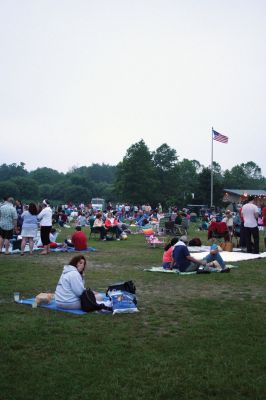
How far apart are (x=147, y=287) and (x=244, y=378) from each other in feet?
17.3

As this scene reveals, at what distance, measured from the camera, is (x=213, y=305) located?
7949 mm

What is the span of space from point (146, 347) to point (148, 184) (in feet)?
242

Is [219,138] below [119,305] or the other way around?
the other way around

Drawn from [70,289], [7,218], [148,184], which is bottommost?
[70,289]

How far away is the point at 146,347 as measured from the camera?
5621 mm

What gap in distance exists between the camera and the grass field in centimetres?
439

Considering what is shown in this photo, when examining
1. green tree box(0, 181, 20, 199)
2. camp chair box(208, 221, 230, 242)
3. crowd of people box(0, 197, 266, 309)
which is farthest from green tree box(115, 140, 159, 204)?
camp chair box(208, 221, 230, 242)

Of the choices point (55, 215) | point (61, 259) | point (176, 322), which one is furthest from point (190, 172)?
point (176, 322)

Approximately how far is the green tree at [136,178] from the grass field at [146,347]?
68.2 meters

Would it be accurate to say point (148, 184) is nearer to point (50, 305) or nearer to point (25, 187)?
point (25, 187)

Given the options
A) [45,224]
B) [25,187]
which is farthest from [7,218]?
[25,187]

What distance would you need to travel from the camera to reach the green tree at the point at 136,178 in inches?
3073

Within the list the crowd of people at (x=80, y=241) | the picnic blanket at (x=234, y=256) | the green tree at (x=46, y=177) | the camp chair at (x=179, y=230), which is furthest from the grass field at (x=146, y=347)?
the green tree at (x=46, y=177)

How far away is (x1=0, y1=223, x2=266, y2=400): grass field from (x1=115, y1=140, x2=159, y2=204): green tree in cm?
6818
